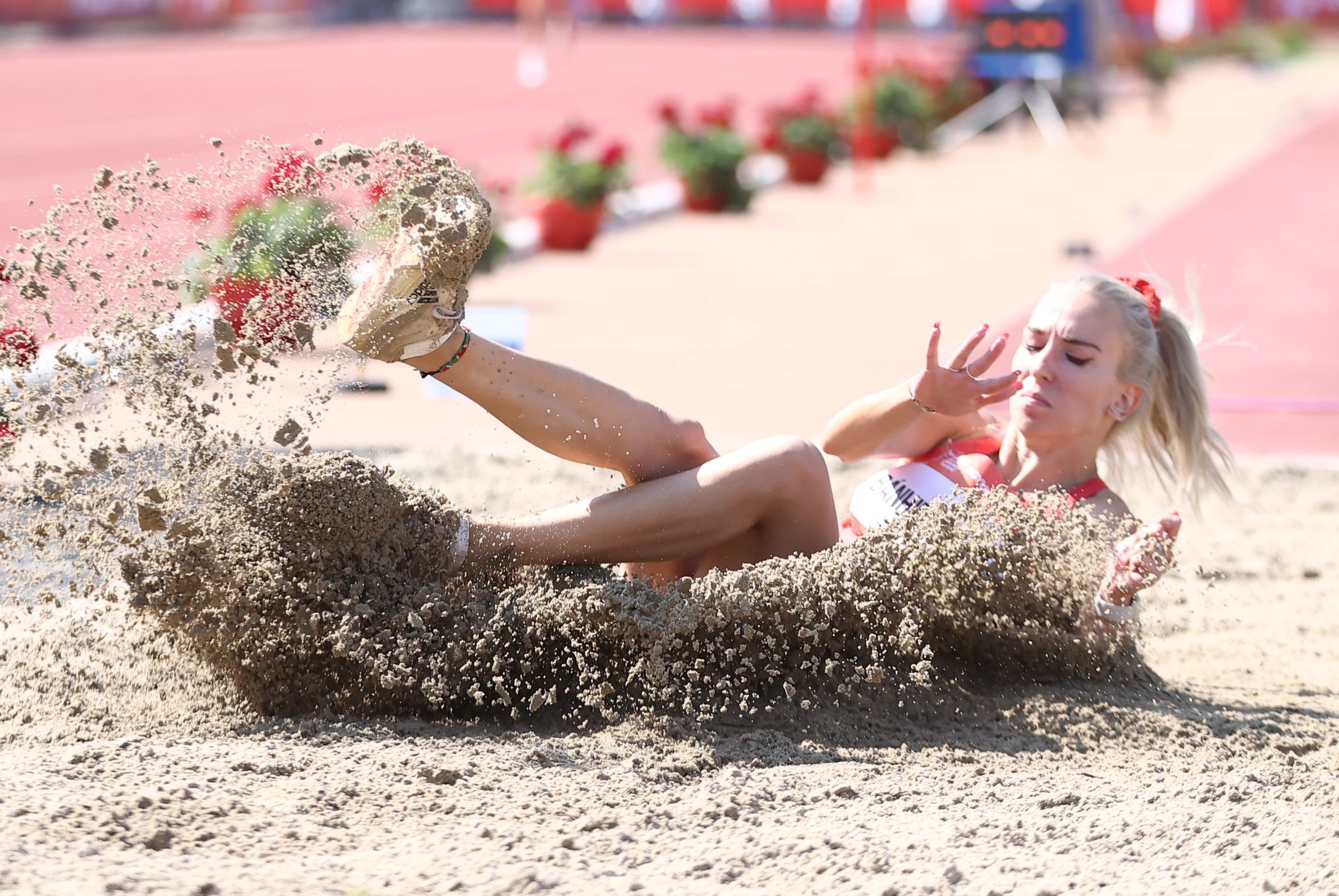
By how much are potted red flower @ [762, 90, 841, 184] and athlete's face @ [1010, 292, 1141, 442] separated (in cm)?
1200

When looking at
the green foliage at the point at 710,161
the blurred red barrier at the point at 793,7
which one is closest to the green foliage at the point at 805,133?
the green foliage at the point at 710,161

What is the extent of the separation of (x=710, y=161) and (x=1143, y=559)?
33.1 feet

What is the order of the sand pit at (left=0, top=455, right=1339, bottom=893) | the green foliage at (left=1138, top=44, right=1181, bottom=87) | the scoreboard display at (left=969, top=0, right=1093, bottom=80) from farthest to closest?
the green foliage at (left=1138, top=44, right=1181, bottom=87)
the scoreboard display at (left=969, top=0, right=1093, bottom=80)
the sand pit at (left=0, top=455, right=1339, bottom=893)

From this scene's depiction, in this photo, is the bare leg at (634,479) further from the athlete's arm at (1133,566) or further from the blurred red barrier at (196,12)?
the blurred red barrier at (196,12)

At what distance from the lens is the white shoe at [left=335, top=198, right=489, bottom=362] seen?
3174mm

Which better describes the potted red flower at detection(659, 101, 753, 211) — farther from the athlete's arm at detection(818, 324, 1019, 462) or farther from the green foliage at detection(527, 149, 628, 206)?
the athlete's arm at detection(818, 324, 1019, 462)

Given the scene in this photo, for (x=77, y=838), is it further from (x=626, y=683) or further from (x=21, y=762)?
(x=626, y=683)

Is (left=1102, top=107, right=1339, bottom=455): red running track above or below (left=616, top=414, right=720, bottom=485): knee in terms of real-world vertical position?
below

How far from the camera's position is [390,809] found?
2689 millimetres

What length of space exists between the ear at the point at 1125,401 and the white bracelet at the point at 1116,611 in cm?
48

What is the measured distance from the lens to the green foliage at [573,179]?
36.2 ft

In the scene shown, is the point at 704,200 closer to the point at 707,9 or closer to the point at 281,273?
the point at 281,273

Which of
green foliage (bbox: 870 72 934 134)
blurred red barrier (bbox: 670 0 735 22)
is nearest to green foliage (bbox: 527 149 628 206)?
green foliage (bbox: 870 72 934 134)

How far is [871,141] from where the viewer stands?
16766mm
